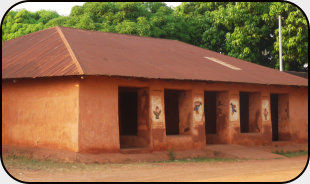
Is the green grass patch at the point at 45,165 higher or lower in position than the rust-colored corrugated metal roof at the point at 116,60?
lower

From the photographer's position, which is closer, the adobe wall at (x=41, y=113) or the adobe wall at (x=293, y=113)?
the adobe wall at (x=41, y=113)

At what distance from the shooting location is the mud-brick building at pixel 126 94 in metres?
15.1

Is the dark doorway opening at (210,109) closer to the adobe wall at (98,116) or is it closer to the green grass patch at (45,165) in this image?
the adobe wall at (98,116)

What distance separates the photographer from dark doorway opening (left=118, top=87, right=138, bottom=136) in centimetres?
1995

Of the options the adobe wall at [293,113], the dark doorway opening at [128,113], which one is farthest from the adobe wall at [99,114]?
the dark doorway opening at [128,113]

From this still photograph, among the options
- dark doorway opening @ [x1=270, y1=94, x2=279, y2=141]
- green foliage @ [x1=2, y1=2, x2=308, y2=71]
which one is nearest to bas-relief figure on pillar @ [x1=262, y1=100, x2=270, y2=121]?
dark doorway opening @ [x1=270, y1=94, x2=279, y2=141]

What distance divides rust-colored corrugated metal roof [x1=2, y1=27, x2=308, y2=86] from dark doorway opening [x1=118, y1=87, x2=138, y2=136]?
78.5 inches

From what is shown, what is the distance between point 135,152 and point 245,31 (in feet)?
53.0

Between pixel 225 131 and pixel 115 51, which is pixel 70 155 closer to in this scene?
pixel 115 51

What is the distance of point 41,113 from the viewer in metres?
15.6

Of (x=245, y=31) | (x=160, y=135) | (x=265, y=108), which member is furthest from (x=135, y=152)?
(x=245, y=31)

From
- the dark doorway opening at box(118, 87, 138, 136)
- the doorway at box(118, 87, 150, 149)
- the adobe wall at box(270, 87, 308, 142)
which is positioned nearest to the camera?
the doorway at box(118, 87, 150, 149)

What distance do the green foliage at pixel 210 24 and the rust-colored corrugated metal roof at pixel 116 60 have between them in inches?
238

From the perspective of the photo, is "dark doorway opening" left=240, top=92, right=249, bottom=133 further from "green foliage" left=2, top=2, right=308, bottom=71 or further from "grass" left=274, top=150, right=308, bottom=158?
"green foliage" left=2, top=2, right=308, bottom=71
